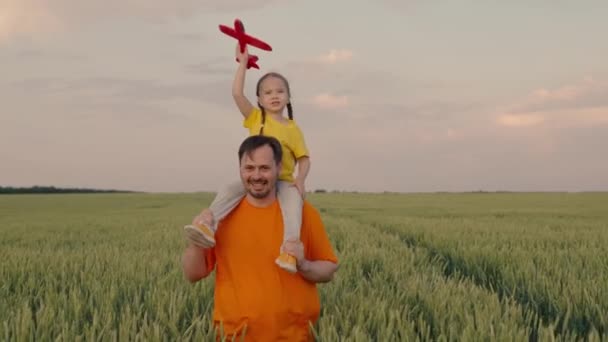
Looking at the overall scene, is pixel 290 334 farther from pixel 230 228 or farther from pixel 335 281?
pixel 335 281

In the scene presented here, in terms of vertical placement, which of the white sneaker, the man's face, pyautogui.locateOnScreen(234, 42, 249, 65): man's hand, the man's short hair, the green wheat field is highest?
pyautogui.locateOnScreen(234, 42, 249, 65): man's hand

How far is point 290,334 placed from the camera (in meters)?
2.82

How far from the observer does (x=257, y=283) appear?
2.77m

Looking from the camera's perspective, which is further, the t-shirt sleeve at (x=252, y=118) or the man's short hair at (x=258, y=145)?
the t-shirt sleeve at (x=252, y=118)

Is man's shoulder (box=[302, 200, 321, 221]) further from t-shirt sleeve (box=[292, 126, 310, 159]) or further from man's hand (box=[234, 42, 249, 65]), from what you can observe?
man's hand (box=[234, 42, 249, 65])

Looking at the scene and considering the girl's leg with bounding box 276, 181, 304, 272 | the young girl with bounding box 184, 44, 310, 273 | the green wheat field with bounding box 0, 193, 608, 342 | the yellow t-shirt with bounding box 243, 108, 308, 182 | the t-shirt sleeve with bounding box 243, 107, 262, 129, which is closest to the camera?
the girl's leg with bounding box 276, 181, 304, 272

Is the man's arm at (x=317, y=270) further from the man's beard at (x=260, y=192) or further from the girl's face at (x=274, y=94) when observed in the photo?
the girl's face at (x=274, y=94)

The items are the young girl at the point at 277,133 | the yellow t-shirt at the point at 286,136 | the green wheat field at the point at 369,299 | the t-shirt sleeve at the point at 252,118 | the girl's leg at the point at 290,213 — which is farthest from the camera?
the t-shirt sleeve at the point at 252,118

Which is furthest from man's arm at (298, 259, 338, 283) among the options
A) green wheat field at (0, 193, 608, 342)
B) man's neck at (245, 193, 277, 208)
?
man's neck at (245, 193, 277, 208)

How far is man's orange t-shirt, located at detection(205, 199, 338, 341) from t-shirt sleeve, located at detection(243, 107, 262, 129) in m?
0.78

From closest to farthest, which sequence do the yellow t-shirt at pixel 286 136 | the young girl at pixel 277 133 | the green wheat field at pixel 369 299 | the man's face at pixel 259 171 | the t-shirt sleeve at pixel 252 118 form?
the man's face at pixel 259 171 → the young girl at pixel 277 133 → the green wheat field at pixel 369 299 → the yellow t-shirt at pixel 286 136 → the t-shirt sleeve at pixel 252 118

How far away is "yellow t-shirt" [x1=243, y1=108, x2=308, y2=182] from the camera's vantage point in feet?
11.0

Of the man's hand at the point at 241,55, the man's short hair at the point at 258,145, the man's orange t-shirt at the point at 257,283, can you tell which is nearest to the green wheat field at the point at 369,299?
the man's orange t-shirt at the point at 257,283

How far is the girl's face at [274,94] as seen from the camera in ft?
11.0
